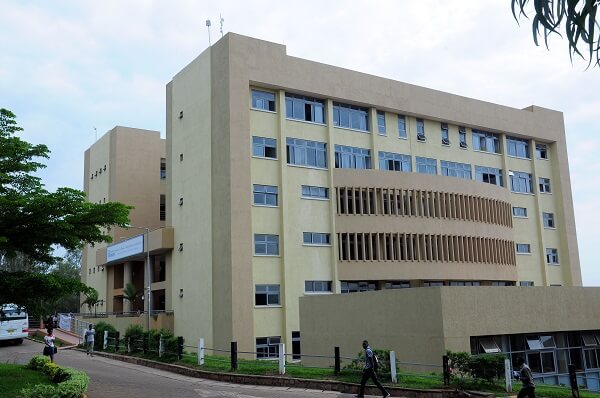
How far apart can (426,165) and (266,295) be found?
15.9 m

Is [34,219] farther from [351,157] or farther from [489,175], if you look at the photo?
[489,175]

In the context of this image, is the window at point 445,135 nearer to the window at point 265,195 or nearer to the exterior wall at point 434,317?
the window at point 265,195

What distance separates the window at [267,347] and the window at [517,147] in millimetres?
25787

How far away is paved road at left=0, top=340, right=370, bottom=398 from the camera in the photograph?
18.5 metres

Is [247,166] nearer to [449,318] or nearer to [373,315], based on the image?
[373,315]

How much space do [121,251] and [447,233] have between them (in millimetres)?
23878

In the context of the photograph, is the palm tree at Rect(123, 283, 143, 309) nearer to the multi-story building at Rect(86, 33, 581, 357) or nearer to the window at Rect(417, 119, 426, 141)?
the multi-story building at Rect(86, 33, 581, 357)

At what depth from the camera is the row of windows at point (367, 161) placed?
37.4 meters

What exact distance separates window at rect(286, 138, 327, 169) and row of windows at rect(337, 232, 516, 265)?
4827 mm

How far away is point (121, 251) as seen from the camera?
151ft

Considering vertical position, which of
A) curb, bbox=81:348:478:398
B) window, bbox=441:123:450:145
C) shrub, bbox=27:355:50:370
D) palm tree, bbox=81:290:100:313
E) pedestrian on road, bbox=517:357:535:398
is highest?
window, bbox=441:123:450:145

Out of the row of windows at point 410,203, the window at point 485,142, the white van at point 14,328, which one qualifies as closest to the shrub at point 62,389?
the white van at point 14,328

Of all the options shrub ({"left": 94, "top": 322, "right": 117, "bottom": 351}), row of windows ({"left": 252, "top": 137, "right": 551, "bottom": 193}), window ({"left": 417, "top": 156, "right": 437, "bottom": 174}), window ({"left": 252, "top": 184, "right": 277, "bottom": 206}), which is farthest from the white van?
window ({"left": 417, "top": 156, "right": 437, "bottom": 174})

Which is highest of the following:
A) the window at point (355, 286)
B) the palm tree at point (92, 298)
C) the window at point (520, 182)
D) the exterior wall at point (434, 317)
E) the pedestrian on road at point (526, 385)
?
the window at point (520, 182)
